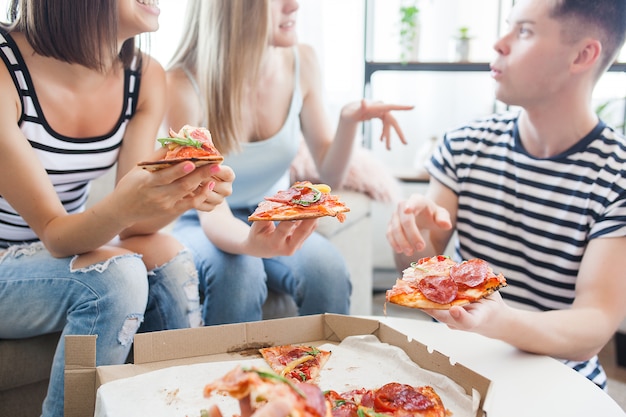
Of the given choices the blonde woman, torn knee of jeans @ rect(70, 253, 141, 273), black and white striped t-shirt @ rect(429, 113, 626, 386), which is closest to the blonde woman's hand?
the blonde woman

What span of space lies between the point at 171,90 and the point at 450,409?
113 centimetres

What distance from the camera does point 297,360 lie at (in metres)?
1.10

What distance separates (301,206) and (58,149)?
58 centimetres

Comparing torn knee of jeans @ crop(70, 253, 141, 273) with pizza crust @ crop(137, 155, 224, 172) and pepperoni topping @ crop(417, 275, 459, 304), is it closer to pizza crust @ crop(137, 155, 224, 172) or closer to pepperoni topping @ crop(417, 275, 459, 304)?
pizza crust @ crop(137, 155, 224, 172)

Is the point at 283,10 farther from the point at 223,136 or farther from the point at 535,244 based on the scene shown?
the point at 535,244

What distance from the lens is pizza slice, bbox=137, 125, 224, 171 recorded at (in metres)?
1.15

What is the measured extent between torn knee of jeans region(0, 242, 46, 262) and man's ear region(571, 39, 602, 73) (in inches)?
49.6

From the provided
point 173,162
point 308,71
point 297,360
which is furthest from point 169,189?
point 308,71

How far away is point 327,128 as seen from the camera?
205cm

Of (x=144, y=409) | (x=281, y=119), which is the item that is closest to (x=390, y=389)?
(x=144, y=409)

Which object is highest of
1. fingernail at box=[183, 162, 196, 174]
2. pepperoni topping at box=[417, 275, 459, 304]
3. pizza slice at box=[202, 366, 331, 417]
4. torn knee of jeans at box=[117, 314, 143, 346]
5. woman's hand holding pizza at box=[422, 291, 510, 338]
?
fingernail at box=[183, 162, 196, 174]

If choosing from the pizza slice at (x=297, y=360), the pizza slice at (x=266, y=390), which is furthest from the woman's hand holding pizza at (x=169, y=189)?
the pizza slice at (x=266, y=390)

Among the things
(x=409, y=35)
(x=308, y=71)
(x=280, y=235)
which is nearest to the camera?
(x=280, y=235)

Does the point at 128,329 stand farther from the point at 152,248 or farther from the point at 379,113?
the point at 379,113
